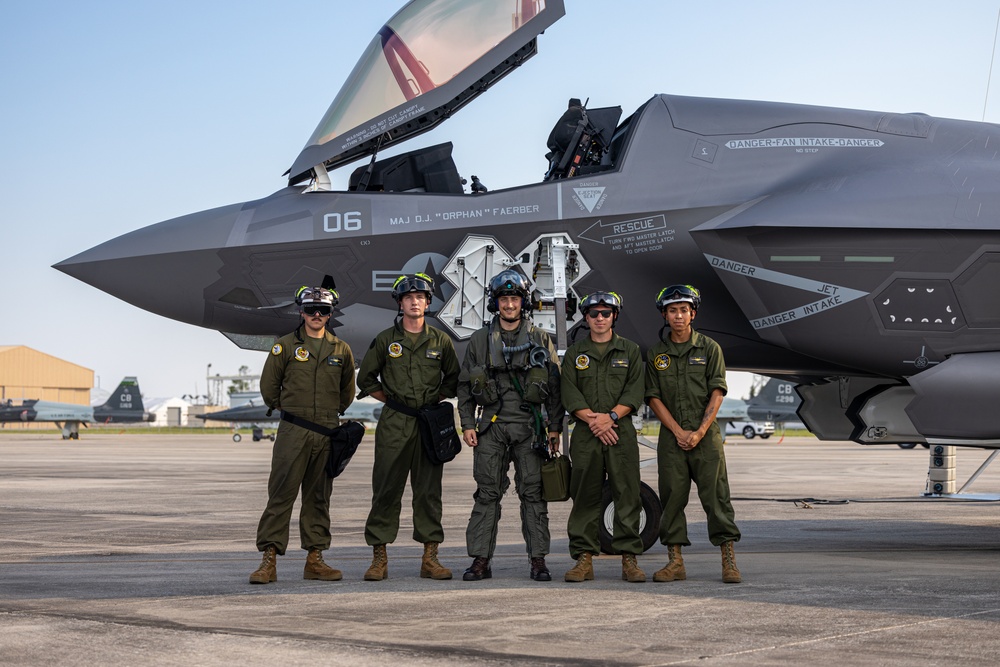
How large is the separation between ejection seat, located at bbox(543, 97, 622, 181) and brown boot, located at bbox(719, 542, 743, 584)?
11.4ft

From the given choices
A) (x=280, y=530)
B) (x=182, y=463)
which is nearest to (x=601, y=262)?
(x=280, y=530)

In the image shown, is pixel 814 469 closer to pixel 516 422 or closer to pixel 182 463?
pixel 182 463

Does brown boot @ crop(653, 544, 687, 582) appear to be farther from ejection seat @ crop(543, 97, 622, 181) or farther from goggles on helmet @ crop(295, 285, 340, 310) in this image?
ejection seat @ crop(543, 97, 622, 181)

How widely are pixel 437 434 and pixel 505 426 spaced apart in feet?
1.55

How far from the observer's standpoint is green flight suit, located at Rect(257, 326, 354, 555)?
7.00 m

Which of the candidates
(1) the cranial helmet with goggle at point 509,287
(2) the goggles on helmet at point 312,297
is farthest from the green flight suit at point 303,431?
(1) the cranial helmet with goggle at point 509,287

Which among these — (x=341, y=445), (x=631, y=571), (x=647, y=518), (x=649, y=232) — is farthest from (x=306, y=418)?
(x=649, y=232)

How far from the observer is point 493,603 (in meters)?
5.88

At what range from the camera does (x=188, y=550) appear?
359 inches

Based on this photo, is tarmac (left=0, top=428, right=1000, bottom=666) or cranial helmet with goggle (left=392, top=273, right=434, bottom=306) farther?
cranial helmet with goggle (left=392, top=273, right=434, bottom=306)

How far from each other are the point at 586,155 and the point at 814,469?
19.0 meters

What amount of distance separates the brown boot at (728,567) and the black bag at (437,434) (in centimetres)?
189

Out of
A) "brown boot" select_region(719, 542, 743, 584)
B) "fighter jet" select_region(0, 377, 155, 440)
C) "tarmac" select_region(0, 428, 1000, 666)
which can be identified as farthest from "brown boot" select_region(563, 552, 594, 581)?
"fighter jet" select_region(0, 377, 155, 440)

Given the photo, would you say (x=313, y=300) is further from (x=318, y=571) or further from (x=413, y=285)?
(x=318, y=571)
